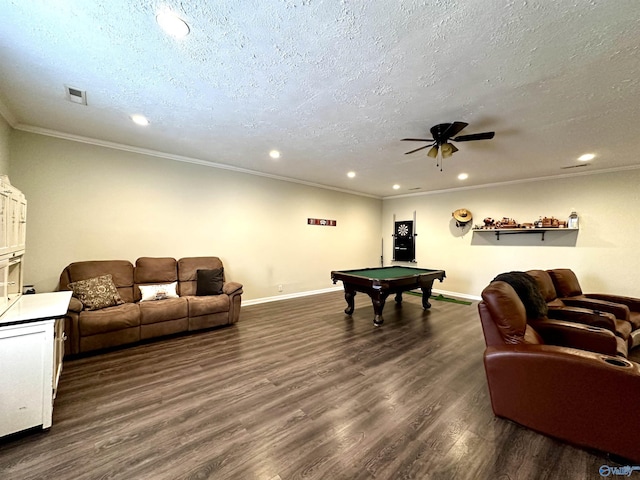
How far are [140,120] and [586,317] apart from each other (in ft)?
18.5

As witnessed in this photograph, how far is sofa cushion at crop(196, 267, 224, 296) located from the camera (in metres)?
4.11

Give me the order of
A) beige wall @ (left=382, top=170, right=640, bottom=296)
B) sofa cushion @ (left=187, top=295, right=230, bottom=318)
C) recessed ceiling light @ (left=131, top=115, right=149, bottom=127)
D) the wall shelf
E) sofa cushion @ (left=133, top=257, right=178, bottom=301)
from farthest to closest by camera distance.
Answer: the wall shelf, beige wall @ (left=382, top=170, right=640, bottom=296), sofa cushion @ (left=133, top=257, right=178, bottom=301), sofa cushion @ (left=187, top=295, right=230, bottom=318), recessed ceiling light @ (left=131, top=115, right=149, bottom=127)

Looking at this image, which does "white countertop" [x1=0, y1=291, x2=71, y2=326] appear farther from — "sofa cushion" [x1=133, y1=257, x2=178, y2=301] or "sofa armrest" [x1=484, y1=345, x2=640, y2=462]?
"sofa armrest" [x1=484, y1=345, x2=640, y2=462]

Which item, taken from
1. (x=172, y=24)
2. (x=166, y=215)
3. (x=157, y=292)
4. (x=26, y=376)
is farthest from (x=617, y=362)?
(x=166, y=215)

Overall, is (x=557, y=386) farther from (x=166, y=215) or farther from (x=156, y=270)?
(x=166, y=215)

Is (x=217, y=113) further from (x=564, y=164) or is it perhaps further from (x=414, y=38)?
(x=564, y=164)

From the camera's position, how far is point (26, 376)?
175 cm

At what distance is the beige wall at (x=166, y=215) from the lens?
3.43 m

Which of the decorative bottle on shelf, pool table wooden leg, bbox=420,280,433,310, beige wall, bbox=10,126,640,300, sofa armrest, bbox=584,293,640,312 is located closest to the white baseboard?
beige wall, bbox=10,126,640,300

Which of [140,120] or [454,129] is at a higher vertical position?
[140,120]

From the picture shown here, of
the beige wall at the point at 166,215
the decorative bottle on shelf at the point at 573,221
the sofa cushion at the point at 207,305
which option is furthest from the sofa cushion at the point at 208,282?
the decorative bottle on shelf at the point at 573,221

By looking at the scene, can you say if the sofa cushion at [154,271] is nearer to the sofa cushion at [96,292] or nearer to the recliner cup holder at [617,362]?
the sofa cushion at [96,292]

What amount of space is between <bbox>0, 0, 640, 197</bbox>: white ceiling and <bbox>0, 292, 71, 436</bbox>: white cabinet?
1.98 meters

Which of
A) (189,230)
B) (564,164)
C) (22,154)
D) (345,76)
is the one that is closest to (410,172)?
(564,164)
